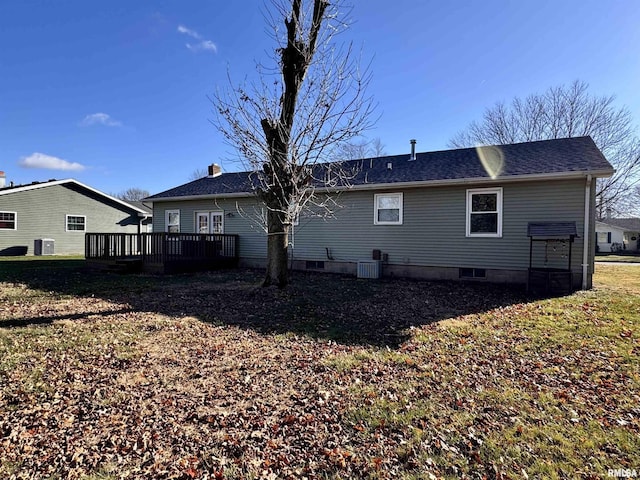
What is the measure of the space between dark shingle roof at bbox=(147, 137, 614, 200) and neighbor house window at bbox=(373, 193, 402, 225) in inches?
21.3

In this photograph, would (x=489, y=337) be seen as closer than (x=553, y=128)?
Yes

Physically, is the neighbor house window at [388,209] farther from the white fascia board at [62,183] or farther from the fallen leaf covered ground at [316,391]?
the white fascia board at [62,183]

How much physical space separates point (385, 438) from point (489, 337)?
11.2ft

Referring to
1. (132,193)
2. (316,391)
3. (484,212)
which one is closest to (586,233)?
(484,212)

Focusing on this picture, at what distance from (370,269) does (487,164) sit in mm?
4916

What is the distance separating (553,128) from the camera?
25234mm

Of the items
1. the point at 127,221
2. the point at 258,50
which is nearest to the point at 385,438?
the point at 258,50

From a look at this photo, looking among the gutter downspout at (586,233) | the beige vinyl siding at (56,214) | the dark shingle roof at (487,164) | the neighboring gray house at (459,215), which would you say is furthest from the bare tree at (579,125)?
the beige vinyl siding at (56,214)

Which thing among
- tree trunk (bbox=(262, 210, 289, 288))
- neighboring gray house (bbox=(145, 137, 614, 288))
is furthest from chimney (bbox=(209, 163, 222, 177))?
tree trunk (bbox=(262, 210, 289, 288))

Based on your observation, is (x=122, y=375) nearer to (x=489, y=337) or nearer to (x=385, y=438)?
(x=385, y=438)

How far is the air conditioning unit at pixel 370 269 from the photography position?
36.7 feet

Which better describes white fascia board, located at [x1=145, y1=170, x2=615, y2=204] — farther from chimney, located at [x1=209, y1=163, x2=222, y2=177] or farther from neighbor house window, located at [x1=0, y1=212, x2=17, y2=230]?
neighbor house window, located at [x1=0, y1=212, x2=17, y2=230]

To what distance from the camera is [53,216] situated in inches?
807

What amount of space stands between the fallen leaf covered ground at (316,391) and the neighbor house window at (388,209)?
4.74 m
